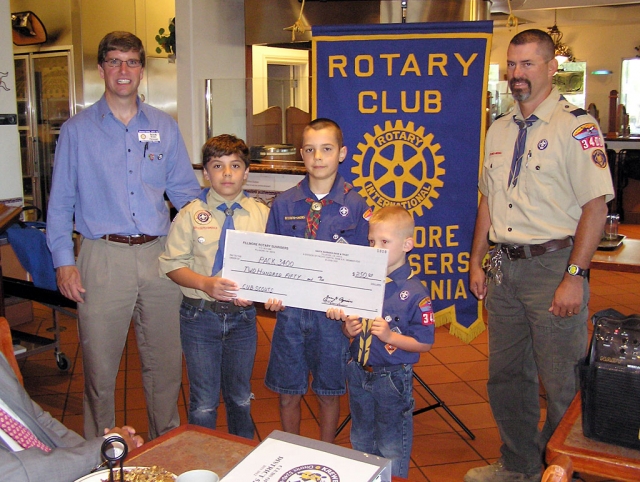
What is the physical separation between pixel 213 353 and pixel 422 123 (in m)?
1.61

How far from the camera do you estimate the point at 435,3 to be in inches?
170

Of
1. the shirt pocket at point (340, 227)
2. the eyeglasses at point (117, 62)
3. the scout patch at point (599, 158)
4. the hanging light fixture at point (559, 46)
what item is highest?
the hanging light fixture at point (559, 46)

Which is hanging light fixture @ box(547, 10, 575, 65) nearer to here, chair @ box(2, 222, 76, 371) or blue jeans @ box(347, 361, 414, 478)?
chair @ box(2, 222, 76, 371)

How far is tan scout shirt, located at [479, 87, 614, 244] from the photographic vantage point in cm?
238

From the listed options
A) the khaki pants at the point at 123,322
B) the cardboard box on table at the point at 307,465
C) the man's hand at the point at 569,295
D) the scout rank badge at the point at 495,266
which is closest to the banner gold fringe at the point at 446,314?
the scout rank badge at the point at 495,266

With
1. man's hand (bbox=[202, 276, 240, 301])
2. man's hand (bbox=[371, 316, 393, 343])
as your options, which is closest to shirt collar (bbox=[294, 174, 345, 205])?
man's hand (bbox=[202, 276, 240, 301])

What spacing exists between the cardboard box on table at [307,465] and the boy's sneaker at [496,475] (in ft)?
5.33

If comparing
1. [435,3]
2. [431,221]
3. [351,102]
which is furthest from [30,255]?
[435,3]

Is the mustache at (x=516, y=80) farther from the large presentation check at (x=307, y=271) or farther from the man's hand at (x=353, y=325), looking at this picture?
the man's hand at (x=353, y=325)

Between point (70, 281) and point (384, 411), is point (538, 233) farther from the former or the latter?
point (70, 281)

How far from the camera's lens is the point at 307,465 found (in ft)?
4.23

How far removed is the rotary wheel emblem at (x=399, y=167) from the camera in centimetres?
334

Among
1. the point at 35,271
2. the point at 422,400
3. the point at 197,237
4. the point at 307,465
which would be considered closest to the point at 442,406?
the point at 422,400

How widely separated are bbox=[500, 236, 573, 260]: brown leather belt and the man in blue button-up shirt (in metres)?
1.36
